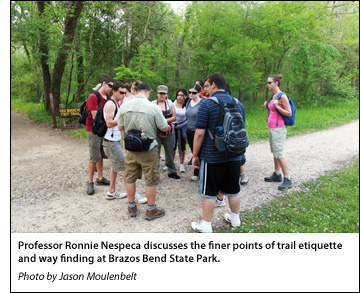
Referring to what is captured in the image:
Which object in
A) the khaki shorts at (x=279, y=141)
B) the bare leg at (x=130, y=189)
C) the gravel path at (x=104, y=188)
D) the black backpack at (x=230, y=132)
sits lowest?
the gravel path at (x=104, y=188)

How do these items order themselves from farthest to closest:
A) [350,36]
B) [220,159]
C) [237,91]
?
[350,36], [237,91], [220,159]

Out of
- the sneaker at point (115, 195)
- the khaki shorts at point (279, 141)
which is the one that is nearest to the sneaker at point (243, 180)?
the khaki shorts at point (279, 141)

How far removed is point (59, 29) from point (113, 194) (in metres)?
10.9

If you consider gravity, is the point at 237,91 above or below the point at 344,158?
above

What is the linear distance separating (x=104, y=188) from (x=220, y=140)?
3.13 meters

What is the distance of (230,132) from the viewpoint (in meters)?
3.01

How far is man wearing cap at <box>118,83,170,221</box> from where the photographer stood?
360 cm

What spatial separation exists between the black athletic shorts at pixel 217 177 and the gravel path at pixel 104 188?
765 mm

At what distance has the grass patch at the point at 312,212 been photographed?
3.56 meters

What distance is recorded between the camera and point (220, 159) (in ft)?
10.5

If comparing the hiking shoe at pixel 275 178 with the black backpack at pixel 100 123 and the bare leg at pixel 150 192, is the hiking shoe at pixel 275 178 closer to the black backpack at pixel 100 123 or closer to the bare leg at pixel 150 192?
Answer: the bare leg at pixel 150 192

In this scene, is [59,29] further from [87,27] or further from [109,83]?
[109,83]

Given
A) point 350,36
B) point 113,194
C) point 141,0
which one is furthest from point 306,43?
point 113,194

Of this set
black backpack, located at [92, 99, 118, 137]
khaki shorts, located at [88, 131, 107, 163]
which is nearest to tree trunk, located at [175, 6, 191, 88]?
khaki shorts, located at [88, 131, 107, 163]
